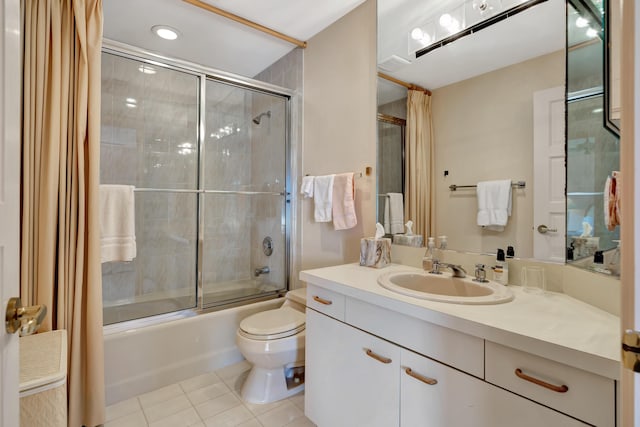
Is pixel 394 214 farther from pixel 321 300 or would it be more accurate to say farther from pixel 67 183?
pixel 67 183

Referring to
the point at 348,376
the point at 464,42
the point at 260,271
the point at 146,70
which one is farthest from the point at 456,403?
the point at 146,70

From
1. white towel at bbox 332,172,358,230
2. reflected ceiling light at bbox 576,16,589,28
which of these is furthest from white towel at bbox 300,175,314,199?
reflected ceiling light at bbox 576,16,589,28

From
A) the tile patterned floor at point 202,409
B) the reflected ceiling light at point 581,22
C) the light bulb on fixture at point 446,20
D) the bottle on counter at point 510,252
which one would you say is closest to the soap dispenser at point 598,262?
the bottle on counter at point 510,252

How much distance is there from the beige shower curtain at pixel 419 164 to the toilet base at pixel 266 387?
1.15 metres

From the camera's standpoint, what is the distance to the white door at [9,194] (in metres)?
0.58

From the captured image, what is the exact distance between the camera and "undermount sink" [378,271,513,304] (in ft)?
3.39

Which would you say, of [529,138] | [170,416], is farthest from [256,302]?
[529,138]

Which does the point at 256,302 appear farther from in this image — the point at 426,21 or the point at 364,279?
the point at 426,21

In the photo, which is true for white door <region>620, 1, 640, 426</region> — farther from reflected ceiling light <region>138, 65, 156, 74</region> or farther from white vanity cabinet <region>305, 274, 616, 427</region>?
reflected ceiling light <region>138, 65, 156, 74</region>

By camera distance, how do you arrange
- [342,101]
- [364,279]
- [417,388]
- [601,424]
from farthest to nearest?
1. [342,101]
2. [364,279]
3. [417,388]
4. [601,424]

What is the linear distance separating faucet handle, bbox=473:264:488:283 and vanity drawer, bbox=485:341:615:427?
0.49 metres

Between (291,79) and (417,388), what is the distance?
236 cm

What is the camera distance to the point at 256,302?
2.33 meters

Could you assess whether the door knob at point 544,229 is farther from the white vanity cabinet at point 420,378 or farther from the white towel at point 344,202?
the white towel at point 344,202
